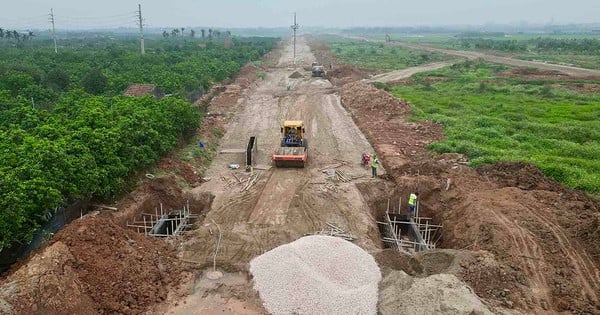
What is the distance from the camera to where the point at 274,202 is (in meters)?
19.3

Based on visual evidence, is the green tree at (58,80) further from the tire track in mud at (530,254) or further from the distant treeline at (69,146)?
the tire track in mud at (530,254)

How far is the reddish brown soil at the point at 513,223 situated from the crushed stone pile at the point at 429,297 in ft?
3.45

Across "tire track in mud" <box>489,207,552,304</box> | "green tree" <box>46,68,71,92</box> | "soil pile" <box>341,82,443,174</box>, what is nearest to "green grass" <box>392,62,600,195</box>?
"soil pile" <box>341,82,443,174</box>

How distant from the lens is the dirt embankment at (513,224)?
41.3ft

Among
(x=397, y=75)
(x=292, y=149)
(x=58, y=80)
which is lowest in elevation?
(x=292, y=149)

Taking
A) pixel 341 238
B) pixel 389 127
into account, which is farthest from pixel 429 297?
pixel 389 127

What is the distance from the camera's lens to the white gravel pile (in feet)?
39.4

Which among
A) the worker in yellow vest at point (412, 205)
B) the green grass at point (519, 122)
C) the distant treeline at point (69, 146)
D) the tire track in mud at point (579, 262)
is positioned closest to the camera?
the tire track in mud at point (579, 262)

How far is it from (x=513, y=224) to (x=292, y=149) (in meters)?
11.5

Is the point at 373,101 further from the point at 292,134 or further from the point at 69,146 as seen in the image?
the point at 69,146

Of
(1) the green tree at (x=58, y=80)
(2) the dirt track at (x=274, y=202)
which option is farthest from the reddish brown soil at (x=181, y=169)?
(1) the green tree at (x=58, y=80)

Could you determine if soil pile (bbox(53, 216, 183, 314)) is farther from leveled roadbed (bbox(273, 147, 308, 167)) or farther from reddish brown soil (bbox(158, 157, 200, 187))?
leveled roadbed (bbox(273, 147, 308, 167))

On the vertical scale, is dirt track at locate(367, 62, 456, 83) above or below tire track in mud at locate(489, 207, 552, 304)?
above

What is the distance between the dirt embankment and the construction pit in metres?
0.05
